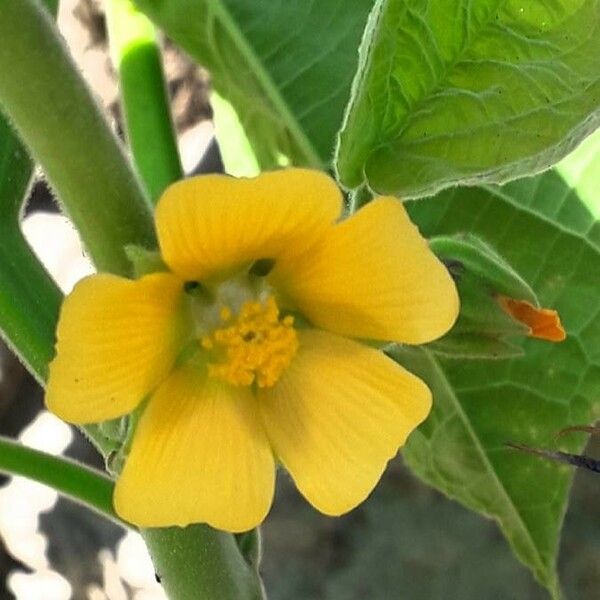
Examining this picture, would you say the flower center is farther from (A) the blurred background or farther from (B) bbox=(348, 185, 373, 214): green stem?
(A) the blurred background

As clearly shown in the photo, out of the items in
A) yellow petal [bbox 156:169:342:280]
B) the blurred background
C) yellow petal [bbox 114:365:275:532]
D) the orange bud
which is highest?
yellow petal [bbox 156:169:342:280]

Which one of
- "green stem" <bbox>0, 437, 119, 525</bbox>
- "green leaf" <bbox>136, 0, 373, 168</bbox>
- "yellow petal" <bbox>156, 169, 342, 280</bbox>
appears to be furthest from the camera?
"green leaf" <bbox>136, 0, 373, 168</bbox>

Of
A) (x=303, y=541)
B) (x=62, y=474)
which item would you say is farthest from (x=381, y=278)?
(x=303, y=541)

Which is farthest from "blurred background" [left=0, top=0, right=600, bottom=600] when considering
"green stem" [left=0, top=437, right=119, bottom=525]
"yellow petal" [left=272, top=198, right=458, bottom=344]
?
"yellow petal" [left=272, top=198, right=458, bottom=344]

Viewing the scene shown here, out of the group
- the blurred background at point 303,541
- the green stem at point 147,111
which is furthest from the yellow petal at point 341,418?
the blurred background at point 303,541

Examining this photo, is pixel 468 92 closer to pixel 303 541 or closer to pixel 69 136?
pixel 69 136

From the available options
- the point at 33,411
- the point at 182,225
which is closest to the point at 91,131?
the point at 182,225

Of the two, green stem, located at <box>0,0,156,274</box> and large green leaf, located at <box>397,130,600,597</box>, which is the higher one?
green stem, located at <box>0,0,156,274</box>

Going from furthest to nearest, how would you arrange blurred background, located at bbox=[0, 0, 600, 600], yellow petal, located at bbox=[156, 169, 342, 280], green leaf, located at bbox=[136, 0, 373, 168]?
blurred background, located at bbox=[0, 0, 600, 600] < green leaf, located at bbox=[136, 0, 373, 168] < yellow petal, located at bbox=[156, 169, 342, 280]
